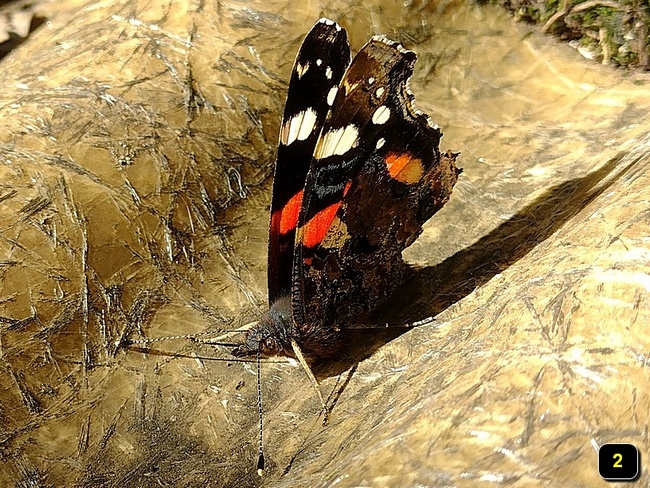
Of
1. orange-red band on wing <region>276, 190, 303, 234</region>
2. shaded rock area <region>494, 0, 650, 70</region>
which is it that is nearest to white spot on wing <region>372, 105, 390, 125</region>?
orange-red band on wing <region>276, 190, 303, 234</region>

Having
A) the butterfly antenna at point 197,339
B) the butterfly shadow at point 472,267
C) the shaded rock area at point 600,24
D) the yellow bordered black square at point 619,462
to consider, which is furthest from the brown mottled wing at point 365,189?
the shaded rock area at point 600,24

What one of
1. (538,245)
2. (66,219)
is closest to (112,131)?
(66,219)

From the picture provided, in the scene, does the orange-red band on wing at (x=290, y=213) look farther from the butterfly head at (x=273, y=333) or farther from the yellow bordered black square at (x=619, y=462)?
the yellow bordered black square at (x=619, y=462)

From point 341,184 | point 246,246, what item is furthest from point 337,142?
point 246,246

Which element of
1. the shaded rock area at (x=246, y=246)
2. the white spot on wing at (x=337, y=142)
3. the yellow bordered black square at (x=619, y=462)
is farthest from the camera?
the white spot on wing at (x=337, y=142)

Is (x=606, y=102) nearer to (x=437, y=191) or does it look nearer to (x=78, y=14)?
(x=437, y=191)

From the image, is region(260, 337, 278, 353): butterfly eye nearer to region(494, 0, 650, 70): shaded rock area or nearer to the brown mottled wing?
the brown mottled wing
